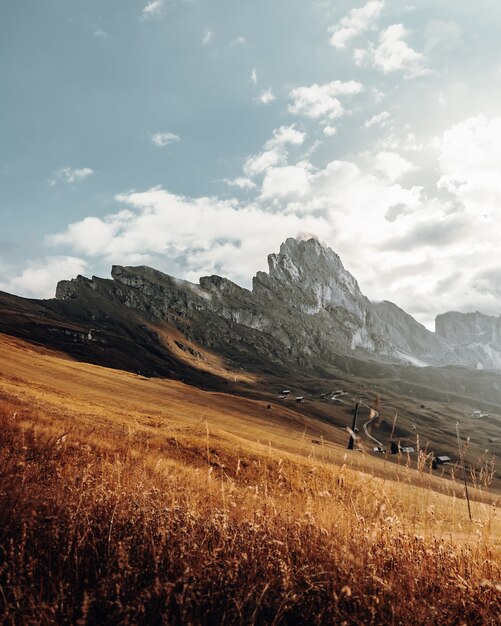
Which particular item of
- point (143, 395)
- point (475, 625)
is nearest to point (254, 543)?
point (475, 625)

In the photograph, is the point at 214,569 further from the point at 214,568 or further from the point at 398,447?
the point at 398,447

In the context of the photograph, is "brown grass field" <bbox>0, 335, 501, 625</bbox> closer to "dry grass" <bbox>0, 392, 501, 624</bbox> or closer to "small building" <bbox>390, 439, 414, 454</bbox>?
"dry grass" <bbox>0, 392, 501, 624</bbox>

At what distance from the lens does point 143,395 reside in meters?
57.2

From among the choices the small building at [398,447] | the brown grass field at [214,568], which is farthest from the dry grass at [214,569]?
the small building at [398,447]

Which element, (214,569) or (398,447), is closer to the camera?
(214,569)

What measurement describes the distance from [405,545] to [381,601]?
1.28 meters

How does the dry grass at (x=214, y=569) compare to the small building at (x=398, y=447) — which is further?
the small building at (x=398, y=447)

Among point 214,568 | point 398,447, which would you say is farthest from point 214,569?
point 398,447

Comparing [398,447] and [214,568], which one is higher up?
[398,447]

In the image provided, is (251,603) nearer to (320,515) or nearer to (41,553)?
(41,553)

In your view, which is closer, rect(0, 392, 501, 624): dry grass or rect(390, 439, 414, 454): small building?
rect(0, 392, 501, 624): dry grass

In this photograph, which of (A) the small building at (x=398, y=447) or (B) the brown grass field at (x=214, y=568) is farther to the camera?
(A) the small building at (x=398, y=447)

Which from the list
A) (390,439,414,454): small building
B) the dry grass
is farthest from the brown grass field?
(390,439,414,454): small building

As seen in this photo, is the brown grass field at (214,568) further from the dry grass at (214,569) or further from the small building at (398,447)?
the small building at (398,447)
